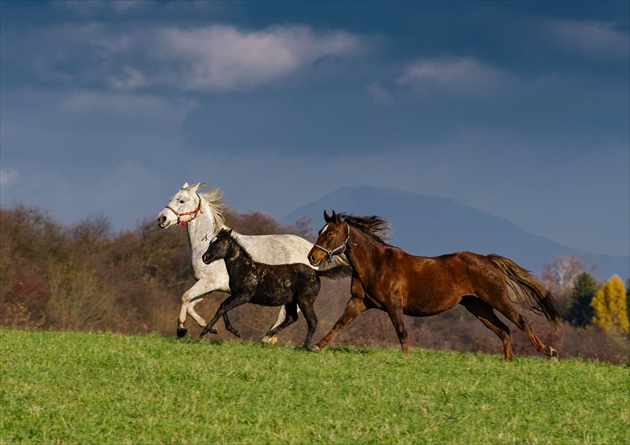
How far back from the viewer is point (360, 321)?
56469 mm

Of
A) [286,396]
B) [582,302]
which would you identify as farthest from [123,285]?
[582,302]

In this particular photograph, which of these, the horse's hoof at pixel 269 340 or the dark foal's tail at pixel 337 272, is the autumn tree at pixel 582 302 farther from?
the horse's hoof at pixel 269 340

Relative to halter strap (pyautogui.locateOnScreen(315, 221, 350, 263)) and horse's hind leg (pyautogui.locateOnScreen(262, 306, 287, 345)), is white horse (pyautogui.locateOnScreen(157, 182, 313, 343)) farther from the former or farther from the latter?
halter strap (pyautogui.locateOnScreen(315, 221, 350, 263))

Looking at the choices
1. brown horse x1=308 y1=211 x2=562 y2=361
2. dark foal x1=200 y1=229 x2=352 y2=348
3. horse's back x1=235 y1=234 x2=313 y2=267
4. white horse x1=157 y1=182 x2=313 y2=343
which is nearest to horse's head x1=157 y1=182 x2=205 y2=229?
white horse x1=157 y1=182 x2=313 y2=343

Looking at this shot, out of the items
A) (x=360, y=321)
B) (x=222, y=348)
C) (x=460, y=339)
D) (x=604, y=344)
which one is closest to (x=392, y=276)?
(x=222, y=348)

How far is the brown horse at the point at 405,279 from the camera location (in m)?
13.9

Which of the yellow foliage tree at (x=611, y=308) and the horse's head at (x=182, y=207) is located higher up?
the yellow foliage tree at (x=611, y=308)

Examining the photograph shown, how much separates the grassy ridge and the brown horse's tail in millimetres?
1125

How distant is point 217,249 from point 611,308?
101 m

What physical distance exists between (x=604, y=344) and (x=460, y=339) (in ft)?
54.5

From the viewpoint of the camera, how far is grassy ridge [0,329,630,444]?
8.62 m

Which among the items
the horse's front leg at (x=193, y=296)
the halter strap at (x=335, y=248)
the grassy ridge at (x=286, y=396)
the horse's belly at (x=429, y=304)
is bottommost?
the grassy ridge at (x=286, y=396)

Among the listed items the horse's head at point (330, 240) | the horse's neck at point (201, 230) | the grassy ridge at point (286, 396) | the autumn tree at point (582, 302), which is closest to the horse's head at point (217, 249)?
the horse's neck at point (201, 230)

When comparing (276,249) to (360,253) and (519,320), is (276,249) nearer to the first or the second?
(360,253)
